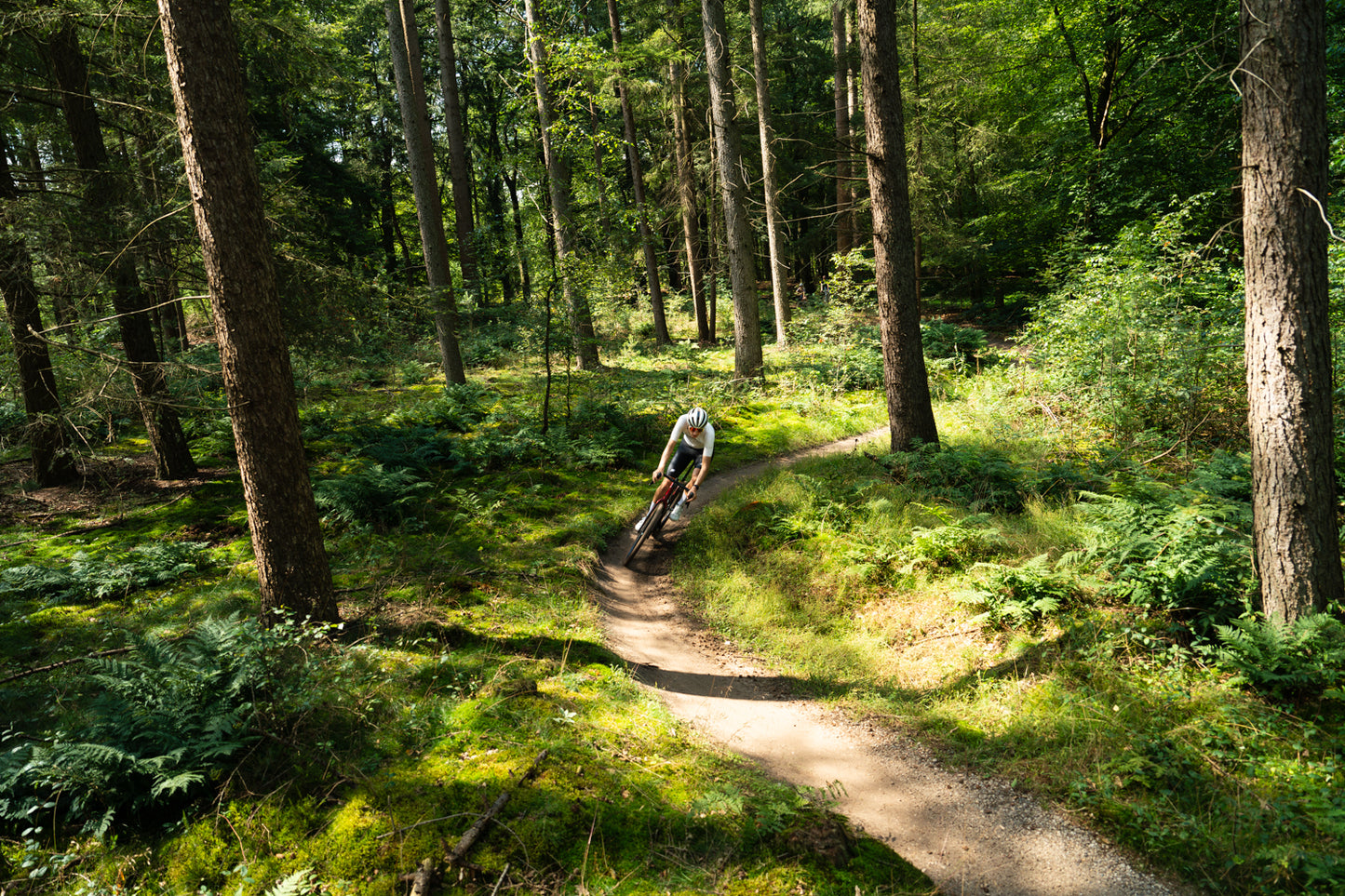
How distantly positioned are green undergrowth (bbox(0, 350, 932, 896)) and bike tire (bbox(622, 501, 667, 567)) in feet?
3.84

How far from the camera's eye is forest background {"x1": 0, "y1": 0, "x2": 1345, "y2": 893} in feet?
12.0

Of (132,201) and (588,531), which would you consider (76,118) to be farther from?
(588,531)

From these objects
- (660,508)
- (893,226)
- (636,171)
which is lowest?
(660,508)

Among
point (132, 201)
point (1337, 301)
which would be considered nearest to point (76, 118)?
point (132, 201)

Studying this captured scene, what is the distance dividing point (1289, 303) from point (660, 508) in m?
6.99

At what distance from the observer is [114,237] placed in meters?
7.96

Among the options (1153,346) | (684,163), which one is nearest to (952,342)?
(1153,346)

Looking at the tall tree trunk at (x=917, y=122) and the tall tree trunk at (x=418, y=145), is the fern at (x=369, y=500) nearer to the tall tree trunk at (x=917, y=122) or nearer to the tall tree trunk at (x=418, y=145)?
the tall tree trunk at (x=418, y=145)

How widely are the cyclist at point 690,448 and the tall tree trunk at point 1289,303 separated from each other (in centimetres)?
574

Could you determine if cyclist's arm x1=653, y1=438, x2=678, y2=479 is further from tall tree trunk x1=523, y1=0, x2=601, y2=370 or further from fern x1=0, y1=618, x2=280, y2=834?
fern x1=0, y1=618, x2=280, y2=834

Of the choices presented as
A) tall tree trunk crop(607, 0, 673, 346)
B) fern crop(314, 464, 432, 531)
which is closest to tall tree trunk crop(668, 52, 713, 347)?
tall tree trunk crop(607, 0, 673, 346)

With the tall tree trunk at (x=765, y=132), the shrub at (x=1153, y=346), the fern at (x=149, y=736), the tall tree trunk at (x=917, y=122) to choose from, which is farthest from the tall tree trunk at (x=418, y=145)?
the tall tree trunk at (x=917, y=122)

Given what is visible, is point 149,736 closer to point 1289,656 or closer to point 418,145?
point 1289,656

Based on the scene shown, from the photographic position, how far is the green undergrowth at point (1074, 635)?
4105 mm
